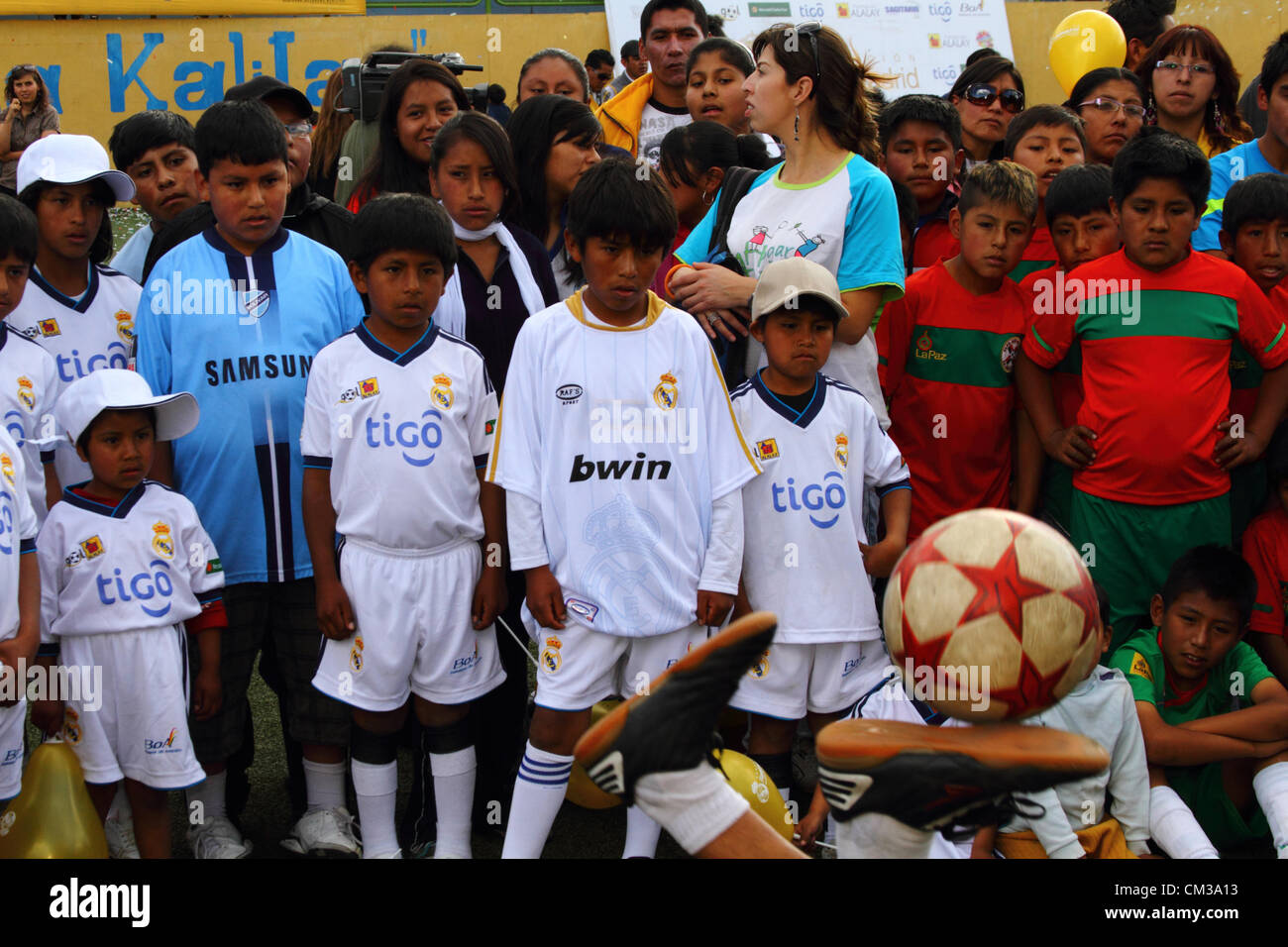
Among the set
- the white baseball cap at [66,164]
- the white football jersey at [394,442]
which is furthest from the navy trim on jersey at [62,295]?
the white football jersey at [394,442]

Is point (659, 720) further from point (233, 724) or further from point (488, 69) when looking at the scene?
point (488, 69)

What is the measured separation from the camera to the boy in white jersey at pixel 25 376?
3133 mm

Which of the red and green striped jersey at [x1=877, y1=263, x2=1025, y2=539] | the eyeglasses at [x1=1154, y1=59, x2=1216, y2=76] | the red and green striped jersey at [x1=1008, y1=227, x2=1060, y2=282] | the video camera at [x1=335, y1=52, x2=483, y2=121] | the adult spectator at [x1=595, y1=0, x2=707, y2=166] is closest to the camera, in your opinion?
the red and green striped jersey at [x1=877, y1=263, x2=1025, y2=539]

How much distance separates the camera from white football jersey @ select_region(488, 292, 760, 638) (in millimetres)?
2965

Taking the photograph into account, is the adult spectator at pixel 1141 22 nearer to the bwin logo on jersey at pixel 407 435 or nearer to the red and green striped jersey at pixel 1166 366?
the red and green striped jersey at pixel 1166 366

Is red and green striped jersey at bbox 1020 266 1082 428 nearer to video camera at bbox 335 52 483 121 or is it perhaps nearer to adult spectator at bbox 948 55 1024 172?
adult spectator at bbox 948 55 1024 172

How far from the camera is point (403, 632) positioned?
10.2ft

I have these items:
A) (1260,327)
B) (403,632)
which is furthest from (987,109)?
(403,632)

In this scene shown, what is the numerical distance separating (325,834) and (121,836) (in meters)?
0.52

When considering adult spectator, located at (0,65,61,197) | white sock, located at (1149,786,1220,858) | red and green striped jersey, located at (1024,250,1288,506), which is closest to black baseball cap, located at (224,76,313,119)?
red and green striped jersey, located at (1024,250,1288,506)

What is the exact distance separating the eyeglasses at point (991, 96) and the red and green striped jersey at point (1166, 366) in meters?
1.66

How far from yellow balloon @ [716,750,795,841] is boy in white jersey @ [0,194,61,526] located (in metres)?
1.88

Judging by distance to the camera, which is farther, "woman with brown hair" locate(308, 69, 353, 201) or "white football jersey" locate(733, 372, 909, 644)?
"woman with brown hair" locate(308, 69, 353, 201)

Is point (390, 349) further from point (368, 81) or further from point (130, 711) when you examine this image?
point (368, 81)
